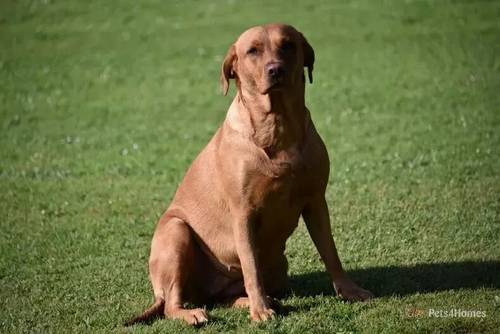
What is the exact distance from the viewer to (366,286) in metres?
5.75

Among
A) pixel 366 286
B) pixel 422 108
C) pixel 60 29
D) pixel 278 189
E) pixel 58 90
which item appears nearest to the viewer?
pixel 278 189

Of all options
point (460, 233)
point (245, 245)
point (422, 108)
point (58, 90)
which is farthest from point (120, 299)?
point (58, 90)

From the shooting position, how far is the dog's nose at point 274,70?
4949mm

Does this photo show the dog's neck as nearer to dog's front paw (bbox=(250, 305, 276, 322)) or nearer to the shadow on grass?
dog's front paw (bbox=(250, 305, 276, 322))

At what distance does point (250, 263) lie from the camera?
514 centimetres

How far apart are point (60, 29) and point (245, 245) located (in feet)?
48.8

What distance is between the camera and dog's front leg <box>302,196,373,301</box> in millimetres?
5387

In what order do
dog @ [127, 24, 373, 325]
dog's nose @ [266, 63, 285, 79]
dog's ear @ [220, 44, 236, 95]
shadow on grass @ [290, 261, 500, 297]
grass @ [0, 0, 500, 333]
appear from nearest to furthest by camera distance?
1. dog's nose @ [266, 63, 285, 79]
2. dog @ [127, 24, 373, 325]
3. dog's ear @ [220, 44, 236, 95]
4. shadow on grass @ [290, 261, 500, 297]
5. grass @ [0, 0, 500, 333]

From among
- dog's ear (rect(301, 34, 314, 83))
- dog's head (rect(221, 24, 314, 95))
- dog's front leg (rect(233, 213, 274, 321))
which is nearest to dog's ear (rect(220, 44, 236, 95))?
dog's head (rect(221, 24, 314, 95))

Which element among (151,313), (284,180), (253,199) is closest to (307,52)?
(284,180)

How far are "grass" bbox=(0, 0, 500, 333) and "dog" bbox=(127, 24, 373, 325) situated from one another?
10.0 inches

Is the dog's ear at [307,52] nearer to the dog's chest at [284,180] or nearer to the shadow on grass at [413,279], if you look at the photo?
the dog's chest at [284,180]

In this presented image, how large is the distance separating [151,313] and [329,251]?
1.27 metres

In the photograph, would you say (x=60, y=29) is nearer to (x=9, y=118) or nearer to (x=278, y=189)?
(x=9, y=118)
